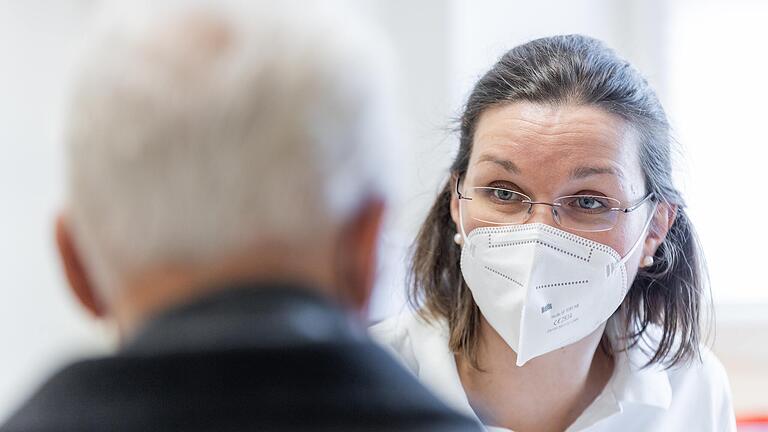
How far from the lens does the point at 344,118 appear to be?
67 cm

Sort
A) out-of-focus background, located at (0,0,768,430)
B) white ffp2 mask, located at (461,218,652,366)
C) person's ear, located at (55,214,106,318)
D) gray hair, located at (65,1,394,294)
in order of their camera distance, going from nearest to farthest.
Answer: gray hair, located at (65,1,394,294) → person's ear, located at (55,214,106,318) → white ffp2 mask, located at (461,218,652,366) → out-of-focus background, located at (0,0,768,430)

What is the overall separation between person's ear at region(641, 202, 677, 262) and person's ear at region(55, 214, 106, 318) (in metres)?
1.16

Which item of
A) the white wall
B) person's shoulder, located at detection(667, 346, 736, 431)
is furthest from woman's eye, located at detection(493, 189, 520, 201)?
the white wall

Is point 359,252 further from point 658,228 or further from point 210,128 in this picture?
point 658,228

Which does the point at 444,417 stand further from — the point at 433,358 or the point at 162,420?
the point at 433,358

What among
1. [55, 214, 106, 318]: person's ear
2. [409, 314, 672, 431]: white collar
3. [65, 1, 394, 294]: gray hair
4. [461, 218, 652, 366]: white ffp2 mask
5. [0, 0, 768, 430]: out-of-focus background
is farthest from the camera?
[0, 0, 768, 430]: out-of-focus background

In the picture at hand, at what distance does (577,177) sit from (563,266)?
0.15 meters

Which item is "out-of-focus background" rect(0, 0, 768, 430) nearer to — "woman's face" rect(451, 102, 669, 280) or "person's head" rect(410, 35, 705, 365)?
"person's head" rect(410, 35, 705, 365)

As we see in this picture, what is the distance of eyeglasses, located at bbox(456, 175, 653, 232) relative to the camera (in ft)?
5.11

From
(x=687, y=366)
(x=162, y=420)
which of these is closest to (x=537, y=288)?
(x=687, y=366)

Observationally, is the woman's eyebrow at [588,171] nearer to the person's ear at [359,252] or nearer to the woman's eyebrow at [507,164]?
the woman's eyebrow at [507,164]

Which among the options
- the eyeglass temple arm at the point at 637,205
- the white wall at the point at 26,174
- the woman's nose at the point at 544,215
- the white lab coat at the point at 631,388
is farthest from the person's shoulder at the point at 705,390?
the white wall at the point at 26,174

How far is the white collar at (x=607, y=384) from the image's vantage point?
5.46ft

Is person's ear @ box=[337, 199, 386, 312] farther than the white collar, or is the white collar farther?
the white collar
